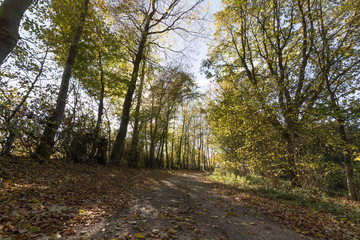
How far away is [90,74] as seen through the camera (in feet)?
29.4

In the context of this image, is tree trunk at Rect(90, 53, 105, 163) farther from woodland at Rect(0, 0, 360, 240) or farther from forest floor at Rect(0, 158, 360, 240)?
forest floor at Rect(0, 158, 360, 240)

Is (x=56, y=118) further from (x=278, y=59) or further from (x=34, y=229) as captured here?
(x=278, y=59)

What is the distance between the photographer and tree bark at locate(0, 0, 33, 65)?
3779 millimetres

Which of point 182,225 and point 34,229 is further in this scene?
point 182,225

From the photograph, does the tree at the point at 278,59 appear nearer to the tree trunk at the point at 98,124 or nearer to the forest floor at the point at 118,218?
the forest floor at the point at 118,218

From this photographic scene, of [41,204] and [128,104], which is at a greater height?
[128,104]

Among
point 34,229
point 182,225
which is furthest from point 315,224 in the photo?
point 34,229

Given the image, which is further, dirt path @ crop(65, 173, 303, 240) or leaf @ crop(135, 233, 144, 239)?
dirt path @ crop(65, 173, 303, 240)

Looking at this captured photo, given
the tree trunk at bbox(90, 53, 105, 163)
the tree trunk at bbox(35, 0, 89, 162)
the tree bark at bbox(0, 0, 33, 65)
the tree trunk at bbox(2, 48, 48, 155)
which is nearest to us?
the tree bark at bbox(0, 0, 33, 65)

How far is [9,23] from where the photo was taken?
386 cm

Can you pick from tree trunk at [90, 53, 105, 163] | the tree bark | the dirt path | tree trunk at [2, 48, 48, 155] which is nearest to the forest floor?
the dirt path

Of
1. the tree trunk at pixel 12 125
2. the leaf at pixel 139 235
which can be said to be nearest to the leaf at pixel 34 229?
the leaf at pixel 139 235

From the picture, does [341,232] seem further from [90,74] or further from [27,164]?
[90,74]

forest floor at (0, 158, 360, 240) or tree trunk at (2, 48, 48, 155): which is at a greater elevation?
tree trunk at (2, 48, 48, 155)
